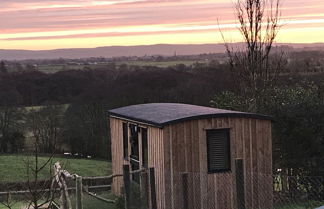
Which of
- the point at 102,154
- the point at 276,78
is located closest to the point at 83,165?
the point at 102,154

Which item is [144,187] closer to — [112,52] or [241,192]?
[241,192]

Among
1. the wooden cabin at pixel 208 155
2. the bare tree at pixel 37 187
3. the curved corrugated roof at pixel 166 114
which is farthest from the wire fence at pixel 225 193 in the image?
the bare tree at pixel 37 187

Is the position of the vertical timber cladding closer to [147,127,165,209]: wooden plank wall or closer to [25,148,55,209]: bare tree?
[147,127,165,209]: wooden plank wall

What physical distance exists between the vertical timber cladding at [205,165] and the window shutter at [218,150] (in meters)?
0.12

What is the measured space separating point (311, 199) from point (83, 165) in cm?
2633

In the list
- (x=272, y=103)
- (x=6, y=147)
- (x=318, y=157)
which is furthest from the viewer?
(x=6, y=147)

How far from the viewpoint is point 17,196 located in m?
19.4

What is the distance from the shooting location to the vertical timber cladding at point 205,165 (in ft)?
38.7

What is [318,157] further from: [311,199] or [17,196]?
[17,196]

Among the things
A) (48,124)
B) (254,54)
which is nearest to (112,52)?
(48,124)

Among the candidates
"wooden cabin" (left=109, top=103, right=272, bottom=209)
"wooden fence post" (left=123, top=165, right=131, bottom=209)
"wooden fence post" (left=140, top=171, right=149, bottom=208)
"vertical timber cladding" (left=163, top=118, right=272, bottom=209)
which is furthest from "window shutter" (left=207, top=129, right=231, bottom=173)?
"wooden fence post" (left=123, top=165, right=131, bottom=209)

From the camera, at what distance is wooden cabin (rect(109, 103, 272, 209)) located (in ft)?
38.7

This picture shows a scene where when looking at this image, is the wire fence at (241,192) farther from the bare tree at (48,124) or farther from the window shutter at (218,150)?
the bare tree at (48,124)

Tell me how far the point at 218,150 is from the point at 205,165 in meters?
0.49
